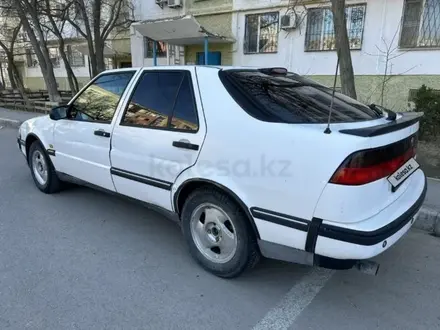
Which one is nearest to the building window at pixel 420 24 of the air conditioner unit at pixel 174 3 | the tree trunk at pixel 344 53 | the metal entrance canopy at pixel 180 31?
the tree trunk at pixel 344 53

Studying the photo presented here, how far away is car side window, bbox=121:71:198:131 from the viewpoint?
276cm

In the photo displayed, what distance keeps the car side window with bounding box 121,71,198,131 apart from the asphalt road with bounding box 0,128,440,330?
1210mm

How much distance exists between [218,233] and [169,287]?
563mm

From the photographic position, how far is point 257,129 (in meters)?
2.29

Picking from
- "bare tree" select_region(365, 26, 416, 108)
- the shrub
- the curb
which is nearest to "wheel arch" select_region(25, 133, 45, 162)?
the curb

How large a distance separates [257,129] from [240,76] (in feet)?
2.10

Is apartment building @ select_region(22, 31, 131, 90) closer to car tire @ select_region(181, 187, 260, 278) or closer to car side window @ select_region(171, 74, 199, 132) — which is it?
car side window @ select_region(171, 74, 199, 132)

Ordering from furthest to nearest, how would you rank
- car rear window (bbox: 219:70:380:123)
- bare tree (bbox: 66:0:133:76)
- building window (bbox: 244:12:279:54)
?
building window (bbox: 244:12:279:54) < bare tree (bbox: 66:0:133:76) < car rear window (bbox: 219:70:380:123)

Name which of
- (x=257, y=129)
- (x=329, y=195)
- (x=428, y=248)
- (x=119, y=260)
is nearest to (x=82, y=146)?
(x=119, y=260)

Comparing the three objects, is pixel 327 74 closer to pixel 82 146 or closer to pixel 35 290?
pixel 82 146

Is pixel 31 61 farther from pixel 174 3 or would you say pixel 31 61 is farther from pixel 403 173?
pixel 403 173

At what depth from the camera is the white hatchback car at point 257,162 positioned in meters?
2.05

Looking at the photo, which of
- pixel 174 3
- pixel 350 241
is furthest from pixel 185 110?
pixel 174 3

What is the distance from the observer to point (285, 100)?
99.5 inches
